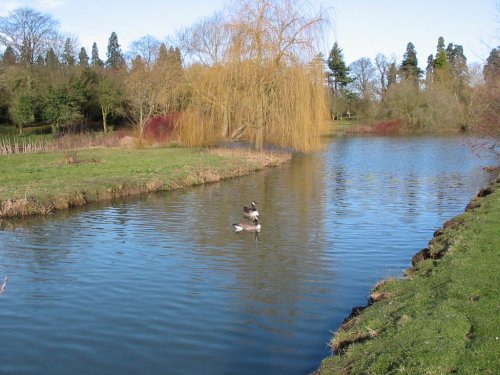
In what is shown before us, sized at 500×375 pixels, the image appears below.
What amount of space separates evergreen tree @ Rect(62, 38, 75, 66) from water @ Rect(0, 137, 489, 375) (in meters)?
47.4

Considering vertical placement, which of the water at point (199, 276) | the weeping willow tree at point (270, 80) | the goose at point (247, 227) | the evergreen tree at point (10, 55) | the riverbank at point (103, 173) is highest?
the evergreen tree at point (10, 55)

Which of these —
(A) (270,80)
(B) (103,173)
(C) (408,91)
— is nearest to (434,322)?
(B) (103,173)

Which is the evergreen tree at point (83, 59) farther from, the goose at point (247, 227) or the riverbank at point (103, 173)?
the goose at point (247, 227)

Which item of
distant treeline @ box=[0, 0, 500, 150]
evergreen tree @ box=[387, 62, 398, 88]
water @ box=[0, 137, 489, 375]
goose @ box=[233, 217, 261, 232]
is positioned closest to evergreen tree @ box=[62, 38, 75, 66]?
distant treeline @ box=[0, 0, 500, 150]

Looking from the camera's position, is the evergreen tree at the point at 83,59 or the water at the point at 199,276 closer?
the water at the point at 199,276

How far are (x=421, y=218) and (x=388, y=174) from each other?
37.3ft

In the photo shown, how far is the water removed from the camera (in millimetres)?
6941

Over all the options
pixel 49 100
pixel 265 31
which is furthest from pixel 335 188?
pixel 49 100

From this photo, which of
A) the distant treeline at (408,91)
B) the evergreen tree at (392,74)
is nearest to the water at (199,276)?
the distant treeline at (408,91)

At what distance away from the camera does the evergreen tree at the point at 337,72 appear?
79531mm

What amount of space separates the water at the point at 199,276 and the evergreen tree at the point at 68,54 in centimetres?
4739

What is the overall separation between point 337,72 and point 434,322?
256ft

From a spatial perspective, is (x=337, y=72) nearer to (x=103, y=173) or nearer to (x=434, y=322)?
(x=103, y=173)

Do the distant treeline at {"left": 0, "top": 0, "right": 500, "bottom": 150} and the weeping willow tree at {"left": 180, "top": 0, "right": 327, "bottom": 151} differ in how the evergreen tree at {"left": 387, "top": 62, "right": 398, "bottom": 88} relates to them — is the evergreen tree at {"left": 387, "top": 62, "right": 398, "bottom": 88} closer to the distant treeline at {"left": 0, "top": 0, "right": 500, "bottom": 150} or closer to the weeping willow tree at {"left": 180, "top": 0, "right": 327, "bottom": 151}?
the distant treeline at {"left": 0, "top": 0, "right": 500, "bottom": 150}
